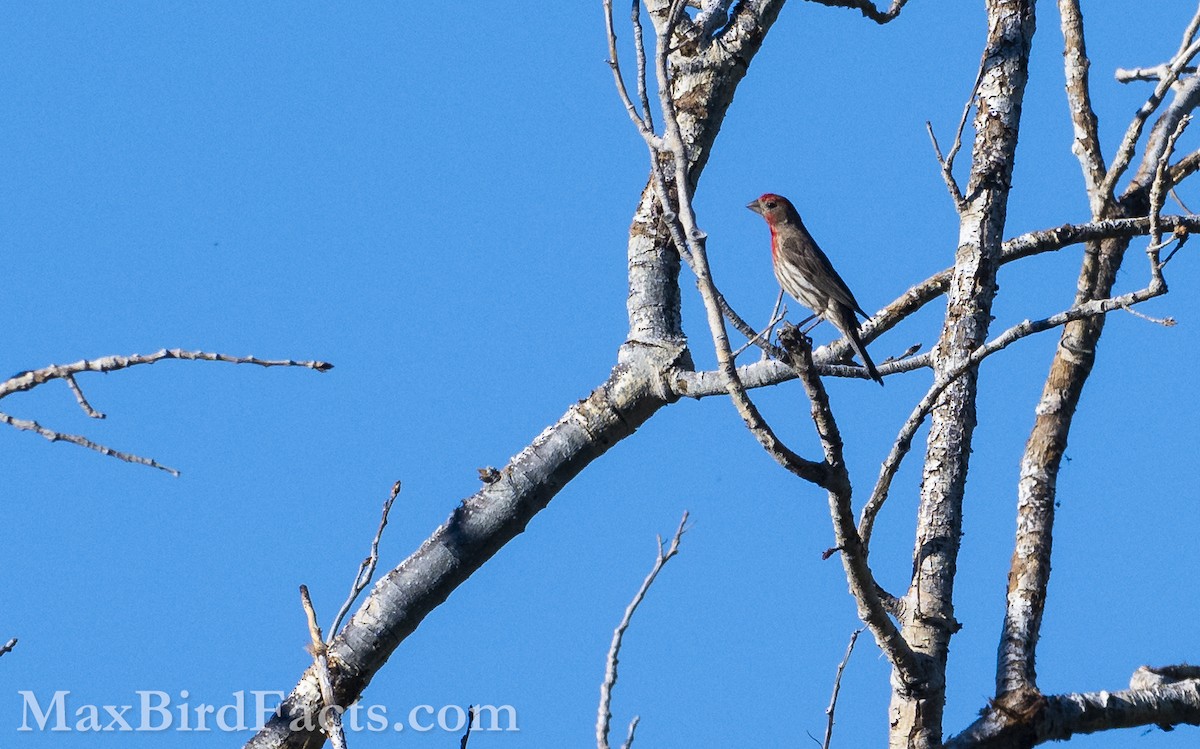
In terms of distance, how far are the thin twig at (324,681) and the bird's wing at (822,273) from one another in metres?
4.76

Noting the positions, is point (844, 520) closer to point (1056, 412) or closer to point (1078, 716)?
point (1078, 716)

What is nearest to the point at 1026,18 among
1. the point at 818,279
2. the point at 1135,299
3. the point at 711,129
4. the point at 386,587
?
the point at 711,129

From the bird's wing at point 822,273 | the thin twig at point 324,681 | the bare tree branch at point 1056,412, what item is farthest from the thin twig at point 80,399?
the bird's wing at point 822,273

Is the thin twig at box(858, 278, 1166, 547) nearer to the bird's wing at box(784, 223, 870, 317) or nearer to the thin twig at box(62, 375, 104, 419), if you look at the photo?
the thin twig at box(62, 375, 104, 419)

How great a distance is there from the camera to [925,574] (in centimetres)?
576

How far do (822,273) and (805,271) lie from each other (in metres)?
0.15

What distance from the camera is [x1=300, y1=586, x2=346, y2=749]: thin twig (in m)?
4.02

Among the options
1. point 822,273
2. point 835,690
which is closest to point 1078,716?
point 835,690

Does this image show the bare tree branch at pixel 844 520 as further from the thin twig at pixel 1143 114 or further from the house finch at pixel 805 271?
the thin twig at pixel 1143 114

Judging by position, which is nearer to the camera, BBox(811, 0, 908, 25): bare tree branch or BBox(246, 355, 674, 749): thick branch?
BBox(246, 355, 674, 749): thick branch

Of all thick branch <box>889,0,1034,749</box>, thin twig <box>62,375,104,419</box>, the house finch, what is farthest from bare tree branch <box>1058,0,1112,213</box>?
thin twig <box>62,375,104,419</box>

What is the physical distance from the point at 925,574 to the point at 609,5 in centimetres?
268

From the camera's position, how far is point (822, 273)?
9375 mm

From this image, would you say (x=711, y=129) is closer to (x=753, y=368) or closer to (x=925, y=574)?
(x=753, y=368)
